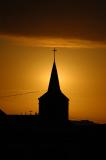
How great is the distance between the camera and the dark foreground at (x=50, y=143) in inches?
2401

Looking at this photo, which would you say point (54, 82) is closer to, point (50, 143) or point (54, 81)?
point (54, 81)

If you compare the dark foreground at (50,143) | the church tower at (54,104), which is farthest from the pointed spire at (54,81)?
the dark foreground at (50,143)

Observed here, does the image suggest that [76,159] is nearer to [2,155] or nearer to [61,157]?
[61,157]

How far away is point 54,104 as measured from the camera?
9569 centimetres

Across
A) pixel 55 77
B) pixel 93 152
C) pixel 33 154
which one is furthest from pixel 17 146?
pixel 55 77

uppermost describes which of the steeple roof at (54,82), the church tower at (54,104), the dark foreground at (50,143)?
the steeple roof at (54,82)

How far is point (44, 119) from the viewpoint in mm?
93250

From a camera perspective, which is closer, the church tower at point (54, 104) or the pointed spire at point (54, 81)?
the pointed spire at point (54, 81)

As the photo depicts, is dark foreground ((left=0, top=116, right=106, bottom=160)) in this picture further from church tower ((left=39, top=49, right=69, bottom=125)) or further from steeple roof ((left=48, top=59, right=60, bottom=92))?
church tower ((left=39, top=49, right=69, bottom=125))

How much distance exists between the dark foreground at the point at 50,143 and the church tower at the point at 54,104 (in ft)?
64.7

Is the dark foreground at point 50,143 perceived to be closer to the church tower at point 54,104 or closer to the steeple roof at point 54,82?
the steeple roof at point 54,82

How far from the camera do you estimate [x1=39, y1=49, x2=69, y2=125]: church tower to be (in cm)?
9312

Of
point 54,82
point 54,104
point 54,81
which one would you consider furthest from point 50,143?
point 54,104

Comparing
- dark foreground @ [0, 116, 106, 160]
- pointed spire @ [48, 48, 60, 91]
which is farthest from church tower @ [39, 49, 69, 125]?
dark foreground @ [0, 116, 106, 160]
